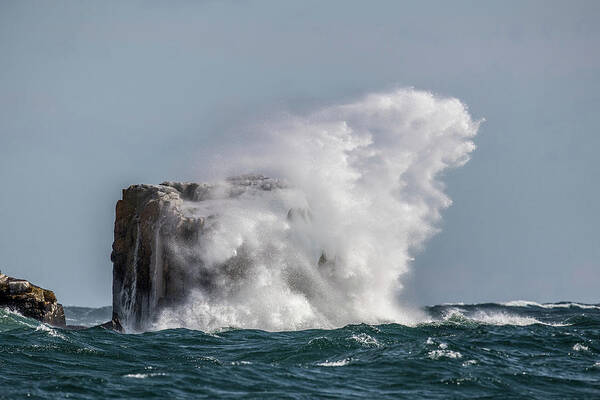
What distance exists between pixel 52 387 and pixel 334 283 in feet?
67.9

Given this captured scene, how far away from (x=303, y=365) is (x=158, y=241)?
16.5 meters

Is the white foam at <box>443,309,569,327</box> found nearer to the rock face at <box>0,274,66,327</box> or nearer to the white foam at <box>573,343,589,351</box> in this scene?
the white foam at <box>573,343,589,351</box>

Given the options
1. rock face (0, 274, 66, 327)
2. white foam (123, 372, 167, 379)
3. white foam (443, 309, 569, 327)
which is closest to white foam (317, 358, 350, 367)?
white foam (123, 372, 167, 379)

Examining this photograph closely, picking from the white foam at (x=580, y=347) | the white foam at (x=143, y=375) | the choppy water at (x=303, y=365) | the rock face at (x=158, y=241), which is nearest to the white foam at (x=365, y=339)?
the choppy water at (x=303, y=365)

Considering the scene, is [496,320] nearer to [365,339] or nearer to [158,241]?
[365,339]

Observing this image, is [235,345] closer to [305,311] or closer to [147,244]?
[305,311]

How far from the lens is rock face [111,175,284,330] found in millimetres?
33562

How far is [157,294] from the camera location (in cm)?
3347

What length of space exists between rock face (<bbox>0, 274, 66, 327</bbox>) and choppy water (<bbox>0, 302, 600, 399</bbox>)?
→ 25.9 feet

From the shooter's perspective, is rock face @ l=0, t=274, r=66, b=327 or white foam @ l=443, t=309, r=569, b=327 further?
rock face @ l=0, t=274, r=66, b=327

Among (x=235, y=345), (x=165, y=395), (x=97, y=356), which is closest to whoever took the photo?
(x=165, y=395)

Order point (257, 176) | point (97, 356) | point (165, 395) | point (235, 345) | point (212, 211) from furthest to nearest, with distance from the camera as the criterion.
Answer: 1. point (257, 176)
2. point (212, 211)
3. point (235, 345)
4. point (97, 356)
5. point (165, 395)

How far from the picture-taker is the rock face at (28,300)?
3441 centimetres

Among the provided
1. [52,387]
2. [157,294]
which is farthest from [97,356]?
[157,294]
